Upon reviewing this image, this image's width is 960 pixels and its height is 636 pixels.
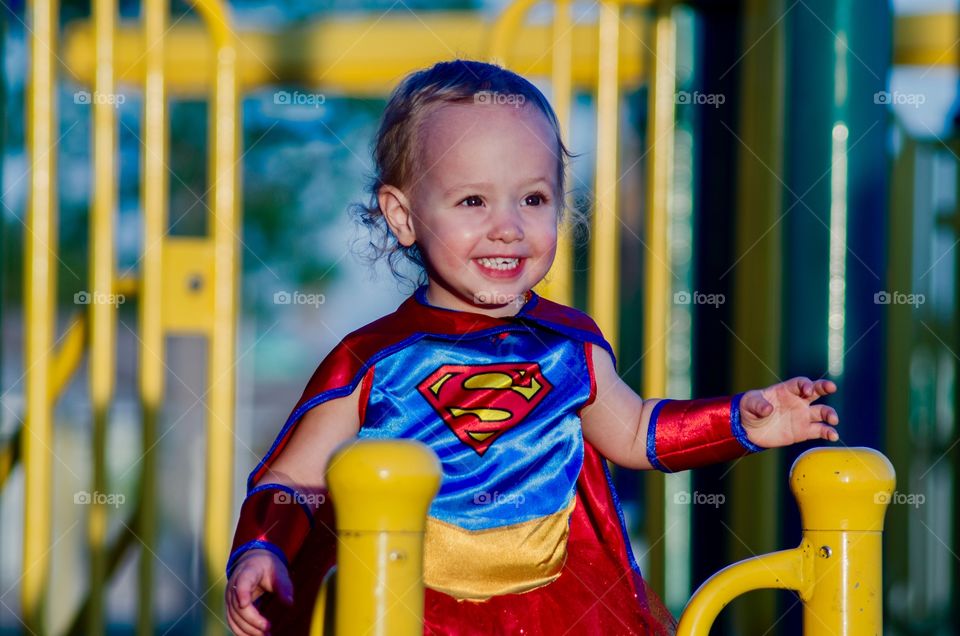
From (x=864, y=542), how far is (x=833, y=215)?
1.20 metres

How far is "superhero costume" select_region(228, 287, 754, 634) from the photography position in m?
1.50

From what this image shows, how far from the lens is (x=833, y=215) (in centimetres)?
231

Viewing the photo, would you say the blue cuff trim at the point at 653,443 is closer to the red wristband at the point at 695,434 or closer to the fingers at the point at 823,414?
the red wristband at the point at 695,434

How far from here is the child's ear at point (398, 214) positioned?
65.5 inches

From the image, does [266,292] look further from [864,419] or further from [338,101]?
[864,419]

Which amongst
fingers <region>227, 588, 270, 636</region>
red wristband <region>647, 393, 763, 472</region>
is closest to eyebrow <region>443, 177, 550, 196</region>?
red wristband <region>647, 393, 763, 472</region>

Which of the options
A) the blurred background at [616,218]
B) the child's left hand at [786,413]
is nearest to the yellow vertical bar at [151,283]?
the blurred background at [616,218]

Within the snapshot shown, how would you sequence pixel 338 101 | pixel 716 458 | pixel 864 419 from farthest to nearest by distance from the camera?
1. pixel 338 101
2. pixel 864 419
3. pixel 716 458

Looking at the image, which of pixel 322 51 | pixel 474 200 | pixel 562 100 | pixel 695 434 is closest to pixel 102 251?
pixel 322 51

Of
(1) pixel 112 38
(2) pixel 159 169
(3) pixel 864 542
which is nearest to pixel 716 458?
(3) pixel 864 542

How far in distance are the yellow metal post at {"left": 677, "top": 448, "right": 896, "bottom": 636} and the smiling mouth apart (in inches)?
18.8

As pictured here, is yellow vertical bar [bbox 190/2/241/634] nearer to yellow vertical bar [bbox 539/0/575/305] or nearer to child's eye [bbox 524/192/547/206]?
yellow vertical bar [bbox 539/0/575/305]

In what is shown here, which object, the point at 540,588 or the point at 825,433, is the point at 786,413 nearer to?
the point at 825,433

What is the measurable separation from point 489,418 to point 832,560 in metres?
0.49
